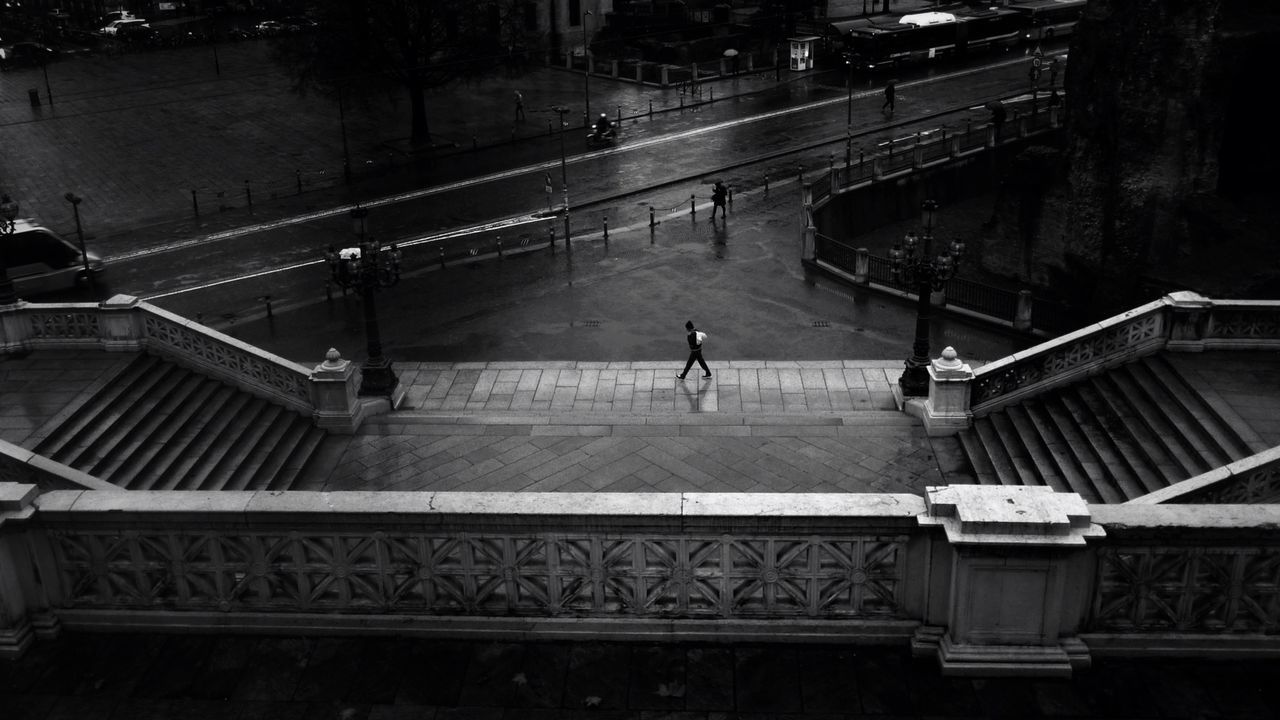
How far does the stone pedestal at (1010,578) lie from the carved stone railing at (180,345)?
52.1ft

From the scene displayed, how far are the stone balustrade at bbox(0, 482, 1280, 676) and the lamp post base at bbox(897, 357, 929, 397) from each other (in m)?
14.7

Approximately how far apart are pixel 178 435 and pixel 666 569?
1426 cm

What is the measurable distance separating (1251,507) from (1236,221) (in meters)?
26.8

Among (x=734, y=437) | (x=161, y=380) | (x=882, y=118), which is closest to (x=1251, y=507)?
(x=734, y=437)

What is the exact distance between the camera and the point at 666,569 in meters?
8.16

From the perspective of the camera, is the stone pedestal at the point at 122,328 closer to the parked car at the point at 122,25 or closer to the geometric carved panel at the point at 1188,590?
the geometric carved panel at the point at 1188,590

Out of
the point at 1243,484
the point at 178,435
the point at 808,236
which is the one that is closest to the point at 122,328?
the point at 178,435

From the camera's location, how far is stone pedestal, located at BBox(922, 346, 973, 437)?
67.9ft

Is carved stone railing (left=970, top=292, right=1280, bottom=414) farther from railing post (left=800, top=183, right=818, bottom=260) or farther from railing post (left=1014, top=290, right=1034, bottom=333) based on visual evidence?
railing post (left=800, top=183, right=818, bottom=260)

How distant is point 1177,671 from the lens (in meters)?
7.83

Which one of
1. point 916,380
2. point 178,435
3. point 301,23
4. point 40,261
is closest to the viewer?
point 178,435

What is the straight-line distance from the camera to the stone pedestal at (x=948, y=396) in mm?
20703

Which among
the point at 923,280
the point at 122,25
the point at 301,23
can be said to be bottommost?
the point at 923,280

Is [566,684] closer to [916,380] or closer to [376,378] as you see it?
[916,380]
